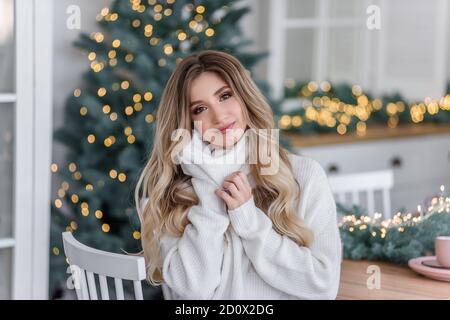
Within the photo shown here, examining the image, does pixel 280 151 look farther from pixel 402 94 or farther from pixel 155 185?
pixel 402 94

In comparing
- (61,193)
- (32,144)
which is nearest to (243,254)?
(32,144)

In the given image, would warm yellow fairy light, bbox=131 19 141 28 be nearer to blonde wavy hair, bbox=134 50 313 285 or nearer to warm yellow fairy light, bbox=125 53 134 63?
warm yellow fairy light, bbox=125 53 134 63

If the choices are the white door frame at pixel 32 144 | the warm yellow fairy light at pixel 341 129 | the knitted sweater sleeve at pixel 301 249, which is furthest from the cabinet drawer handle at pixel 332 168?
the knitted sweater sleeve at pixel 301 249

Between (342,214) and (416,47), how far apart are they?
2047mm

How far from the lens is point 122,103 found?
2805mm

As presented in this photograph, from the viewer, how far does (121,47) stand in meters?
2.79

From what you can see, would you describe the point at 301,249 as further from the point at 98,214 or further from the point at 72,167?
the point at 72,167

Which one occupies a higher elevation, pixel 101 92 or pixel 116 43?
pixel 116 43

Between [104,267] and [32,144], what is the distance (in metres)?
0.85

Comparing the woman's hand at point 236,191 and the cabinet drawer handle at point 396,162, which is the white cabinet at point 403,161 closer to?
the cabinet drawer handle at point 396,162

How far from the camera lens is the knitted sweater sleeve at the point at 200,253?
1.54 metres

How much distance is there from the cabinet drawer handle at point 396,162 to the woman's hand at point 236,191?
2.35 m

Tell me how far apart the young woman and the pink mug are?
1.03ft

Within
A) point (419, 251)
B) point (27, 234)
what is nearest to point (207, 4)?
point (27, 234)
